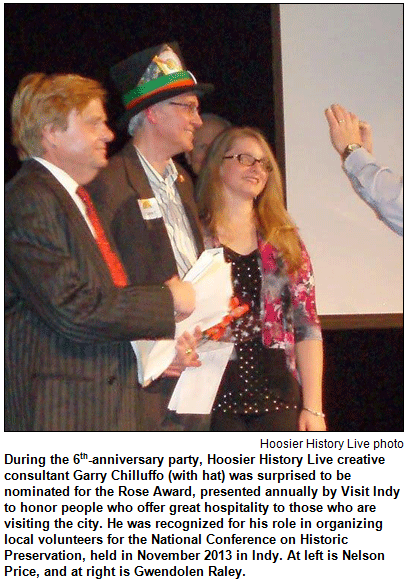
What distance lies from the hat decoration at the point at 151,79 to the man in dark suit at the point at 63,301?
338mm

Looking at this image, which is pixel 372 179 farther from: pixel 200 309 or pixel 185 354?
pixel 185 354

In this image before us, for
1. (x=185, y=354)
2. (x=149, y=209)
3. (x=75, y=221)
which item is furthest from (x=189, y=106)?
(x=185, y=354)

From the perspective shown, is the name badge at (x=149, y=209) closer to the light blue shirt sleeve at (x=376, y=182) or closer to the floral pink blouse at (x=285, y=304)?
the floral pink blouse at (x=285, y=304)

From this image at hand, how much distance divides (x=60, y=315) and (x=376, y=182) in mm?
937

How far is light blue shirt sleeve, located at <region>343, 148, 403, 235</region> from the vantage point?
2213 millimetres

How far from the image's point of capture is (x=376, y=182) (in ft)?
7.25

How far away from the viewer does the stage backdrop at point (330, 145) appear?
330 centimetres

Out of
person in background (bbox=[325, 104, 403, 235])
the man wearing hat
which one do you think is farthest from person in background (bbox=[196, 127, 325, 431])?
person in background (bbox=[325, 104, 403, 235])

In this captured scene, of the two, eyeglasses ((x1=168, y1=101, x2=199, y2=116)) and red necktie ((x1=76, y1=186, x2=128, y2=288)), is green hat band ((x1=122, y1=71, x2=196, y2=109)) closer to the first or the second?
eyeglasses ((x1=168, y1=101, x2=199, y2=116))

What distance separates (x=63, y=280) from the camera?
2.03 metres

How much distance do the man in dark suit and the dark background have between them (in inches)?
39.4
